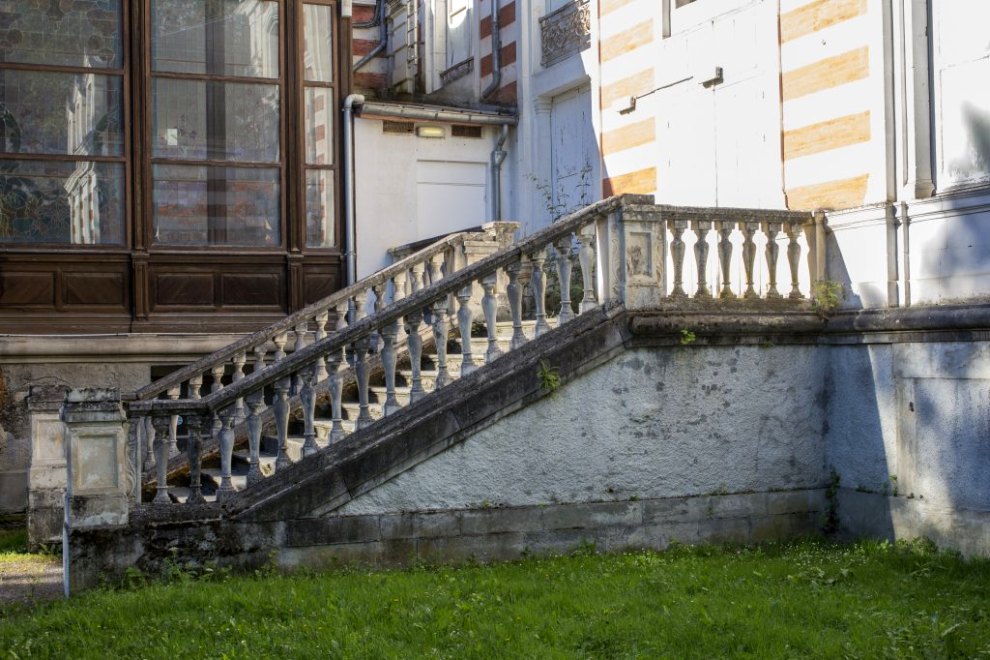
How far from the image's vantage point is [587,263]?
30.7ft

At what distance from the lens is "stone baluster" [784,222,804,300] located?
992 cm

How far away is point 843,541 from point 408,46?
10718 millimetres

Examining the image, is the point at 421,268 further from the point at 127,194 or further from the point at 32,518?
the point at 32,518

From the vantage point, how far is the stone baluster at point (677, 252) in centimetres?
933

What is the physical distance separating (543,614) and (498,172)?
8762 mm

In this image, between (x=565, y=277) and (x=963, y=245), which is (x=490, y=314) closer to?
(x=565, y=277)

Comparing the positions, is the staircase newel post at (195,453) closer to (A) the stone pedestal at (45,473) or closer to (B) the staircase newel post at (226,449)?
(B) the staircase newel post at (226,449)

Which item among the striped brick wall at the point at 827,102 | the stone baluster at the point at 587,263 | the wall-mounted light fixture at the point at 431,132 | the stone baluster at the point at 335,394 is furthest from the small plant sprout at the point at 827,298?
the wall-mounted light fixture at the point at 431,132

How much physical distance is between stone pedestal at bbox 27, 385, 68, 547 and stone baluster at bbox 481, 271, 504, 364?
12.9ft

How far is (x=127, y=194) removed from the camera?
42.7ft

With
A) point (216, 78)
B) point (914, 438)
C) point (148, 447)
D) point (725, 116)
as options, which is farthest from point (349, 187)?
point (914, 438)

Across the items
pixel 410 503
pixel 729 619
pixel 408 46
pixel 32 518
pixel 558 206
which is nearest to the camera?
pixel 729 619

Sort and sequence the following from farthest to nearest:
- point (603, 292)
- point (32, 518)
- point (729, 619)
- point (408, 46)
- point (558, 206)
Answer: point (408, 46)
point (558, 206)
point (32, 518)
point (603, 292)
point (729, 619)

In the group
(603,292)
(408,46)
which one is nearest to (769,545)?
(603,292)
